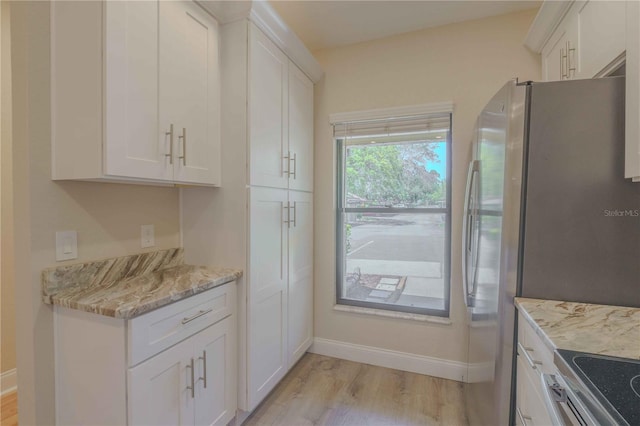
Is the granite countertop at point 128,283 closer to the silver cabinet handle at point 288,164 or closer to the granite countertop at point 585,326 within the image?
the silver cabinet handle at point 288,164

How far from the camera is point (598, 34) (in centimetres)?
135

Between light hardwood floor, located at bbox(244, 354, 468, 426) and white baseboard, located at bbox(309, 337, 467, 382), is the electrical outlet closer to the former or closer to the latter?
light hardwood floor, located at bbox(244, 354, 468, 426)

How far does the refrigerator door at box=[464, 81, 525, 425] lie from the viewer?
49.9 inches

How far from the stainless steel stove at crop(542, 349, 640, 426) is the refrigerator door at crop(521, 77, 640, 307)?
0.49 meters

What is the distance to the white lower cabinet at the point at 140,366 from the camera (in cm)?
114

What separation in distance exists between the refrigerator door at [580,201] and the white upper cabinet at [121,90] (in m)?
1.64

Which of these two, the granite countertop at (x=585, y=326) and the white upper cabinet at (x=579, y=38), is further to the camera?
the white upper cabinet at (x=579, y=38)

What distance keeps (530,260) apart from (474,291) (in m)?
0.49

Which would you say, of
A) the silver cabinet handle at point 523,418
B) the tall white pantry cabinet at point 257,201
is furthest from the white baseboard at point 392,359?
the silver cabinet handle at point 523,418

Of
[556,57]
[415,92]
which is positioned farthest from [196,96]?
[556,57]

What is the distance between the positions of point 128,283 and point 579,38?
8.62ft

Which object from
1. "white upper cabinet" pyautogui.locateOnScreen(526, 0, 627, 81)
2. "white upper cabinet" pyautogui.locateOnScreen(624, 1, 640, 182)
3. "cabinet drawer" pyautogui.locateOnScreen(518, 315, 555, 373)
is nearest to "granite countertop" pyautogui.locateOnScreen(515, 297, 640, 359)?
"cabinet drawer" pyautogui.locateOnScreen(518, 315, 555, 373)

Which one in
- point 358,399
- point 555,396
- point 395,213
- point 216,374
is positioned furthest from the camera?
point 395,213

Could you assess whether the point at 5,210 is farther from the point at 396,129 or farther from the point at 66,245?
the point at 396,129
